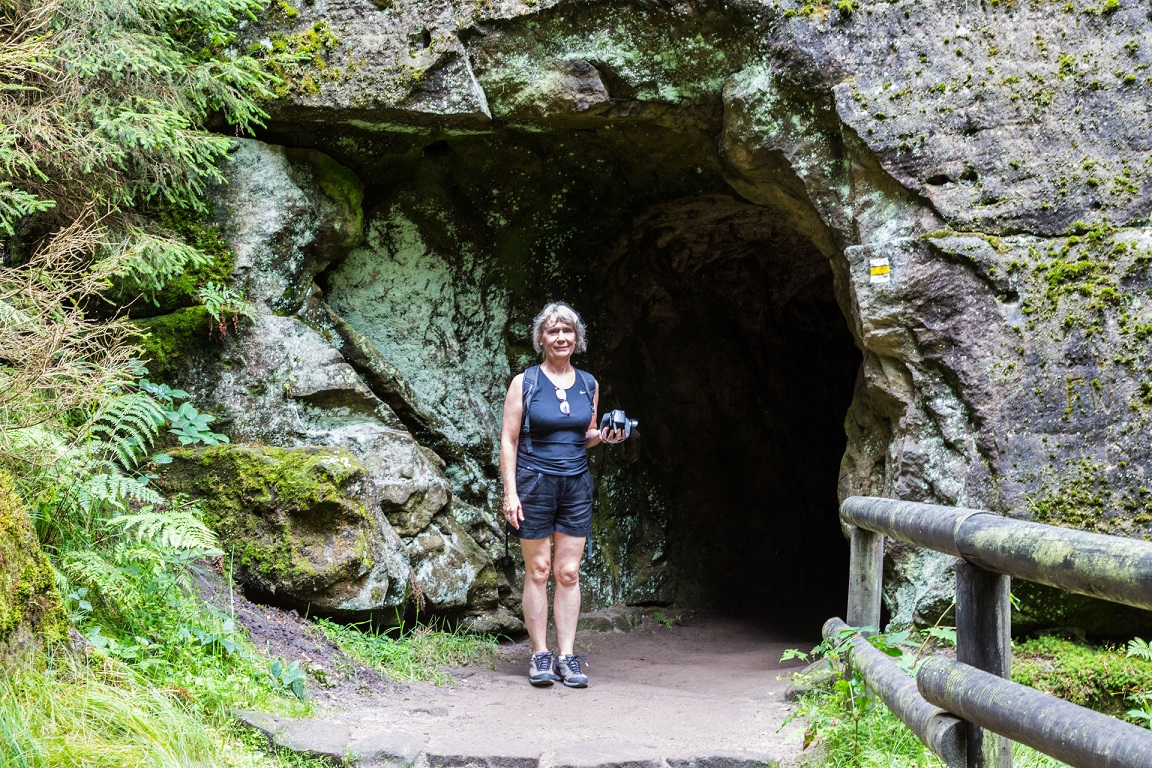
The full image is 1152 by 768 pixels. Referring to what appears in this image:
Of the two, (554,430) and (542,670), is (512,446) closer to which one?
(554,430)

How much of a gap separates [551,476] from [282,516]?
55.7 inches

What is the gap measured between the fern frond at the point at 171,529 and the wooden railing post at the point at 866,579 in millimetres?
2605

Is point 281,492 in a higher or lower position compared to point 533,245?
lower

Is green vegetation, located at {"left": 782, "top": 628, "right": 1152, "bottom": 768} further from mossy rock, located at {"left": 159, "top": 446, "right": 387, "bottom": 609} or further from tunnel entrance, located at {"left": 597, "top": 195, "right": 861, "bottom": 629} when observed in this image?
tunnel entrance, located at {"left": 597, "top": 195, "right": 861, "bottom": 629}

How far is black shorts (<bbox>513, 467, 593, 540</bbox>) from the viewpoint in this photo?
4.96 meters

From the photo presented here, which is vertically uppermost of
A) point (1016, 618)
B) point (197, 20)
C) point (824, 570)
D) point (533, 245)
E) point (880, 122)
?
point (197, 20)

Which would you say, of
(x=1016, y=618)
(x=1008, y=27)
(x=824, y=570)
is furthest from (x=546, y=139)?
(x=824, y=570)

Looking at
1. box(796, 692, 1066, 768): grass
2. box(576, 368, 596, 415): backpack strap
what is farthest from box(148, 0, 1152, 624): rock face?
box(796, 692, 1066, 768): grass

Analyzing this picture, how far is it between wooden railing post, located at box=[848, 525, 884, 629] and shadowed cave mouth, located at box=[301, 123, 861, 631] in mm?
3468

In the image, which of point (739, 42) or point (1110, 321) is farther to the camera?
point (739, 42)

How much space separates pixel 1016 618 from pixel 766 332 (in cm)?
531

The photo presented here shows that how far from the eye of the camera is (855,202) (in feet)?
18.1

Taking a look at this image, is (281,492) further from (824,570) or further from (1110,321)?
(824,570)

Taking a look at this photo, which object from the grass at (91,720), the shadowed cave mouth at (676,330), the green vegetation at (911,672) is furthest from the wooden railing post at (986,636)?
the shadowed cave mouth at (676,330)
